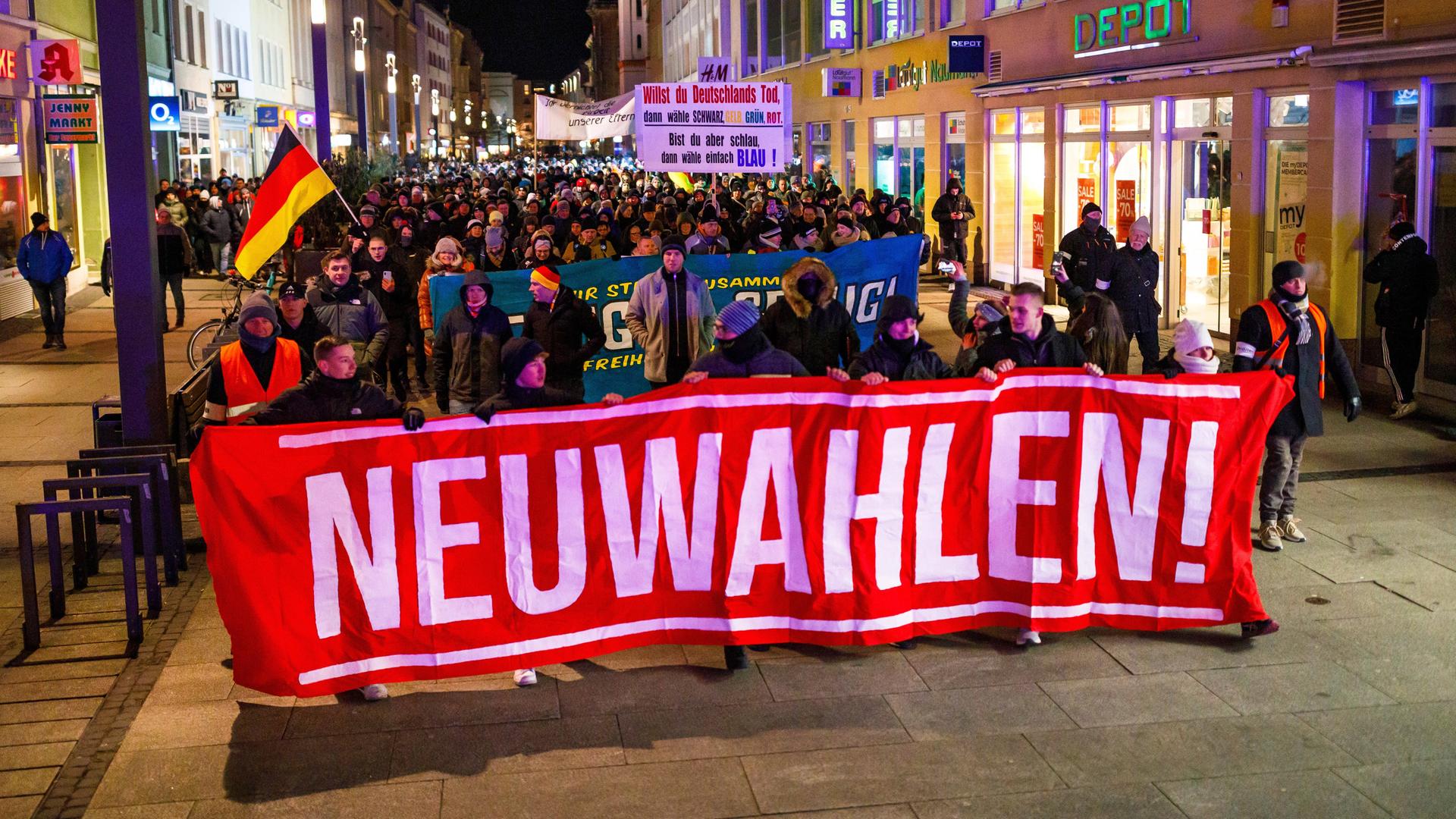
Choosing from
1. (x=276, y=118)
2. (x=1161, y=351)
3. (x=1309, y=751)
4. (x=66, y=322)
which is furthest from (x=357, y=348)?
(x=276, y=118)

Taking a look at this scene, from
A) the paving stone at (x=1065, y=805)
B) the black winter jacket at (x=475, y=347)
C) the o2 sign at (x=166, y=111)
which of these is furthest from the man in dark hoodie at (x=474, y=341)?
the o2 sign at (x=166, y=111)

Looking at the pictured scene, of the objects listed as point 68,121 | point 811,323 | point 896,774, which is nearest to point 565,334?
point 811,323

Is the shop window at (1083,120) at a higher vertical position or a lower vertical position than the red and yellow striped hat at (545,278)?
higher

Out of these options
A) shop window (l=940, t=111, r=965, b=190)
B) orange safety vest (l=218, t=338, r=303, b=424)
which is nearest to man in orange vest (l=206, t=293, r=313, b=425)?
orange safety vest (l=218, t=338, r=303, b=424)

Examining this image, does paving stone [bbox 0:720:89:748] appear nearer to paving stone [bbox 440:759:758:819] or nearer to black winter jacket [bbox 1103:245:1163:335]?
paving stone [bbox 440:759:758:819]

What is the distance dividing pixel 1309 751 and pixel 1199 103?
13.2 m

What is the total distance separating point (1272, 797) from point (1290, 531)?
3.89m

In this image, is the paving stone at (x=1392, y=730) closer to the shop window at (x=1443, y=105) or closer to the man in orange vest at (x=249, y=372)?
the man in orange vest at (x=249, y=372)

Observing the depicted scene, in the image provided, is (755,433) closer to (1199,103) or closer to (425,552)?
(425,552)

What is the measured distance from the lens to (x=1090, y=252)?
45.3 feet

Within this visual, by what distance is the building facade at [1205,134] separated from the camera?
1398 cm

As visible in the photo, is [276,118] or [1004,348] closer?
[1004,348]

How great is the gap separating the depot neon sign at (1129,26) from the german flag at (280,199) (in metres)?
10.9

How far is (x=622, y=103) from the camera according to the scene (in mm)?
24516
